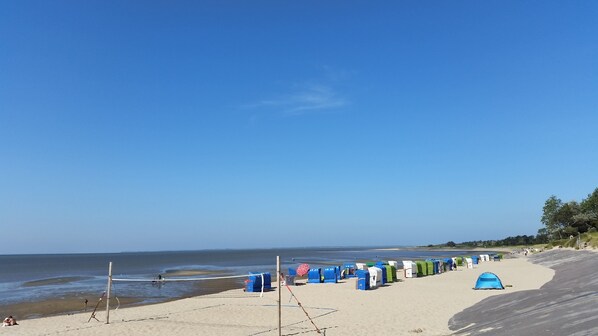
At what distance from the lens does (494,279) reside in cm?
2430

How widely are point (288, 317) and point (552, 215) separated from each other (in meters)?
102

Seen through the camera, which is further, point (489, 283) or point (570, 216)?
point (570, 216)

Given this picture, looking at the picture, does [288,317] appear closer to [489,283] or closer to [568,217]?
[489,283]

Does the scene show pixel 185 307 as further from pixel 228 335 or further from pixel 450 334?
pixel 450 334

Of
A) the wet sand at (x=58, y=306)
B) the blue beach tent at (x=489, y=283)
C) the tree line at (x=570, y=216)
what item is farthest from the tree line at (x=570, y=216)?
the wet sand at (x=58, y=306)

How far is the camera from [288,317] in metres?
16.2

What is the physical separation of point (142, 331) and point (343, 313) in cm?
708

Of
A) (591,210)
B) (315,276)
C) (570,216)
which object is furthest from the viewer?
(570,216)

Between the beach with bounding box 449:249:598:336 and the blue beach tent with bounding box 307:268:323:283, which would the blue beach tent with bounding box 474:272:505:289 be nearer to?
the beach with bounding box 449:249:598:336

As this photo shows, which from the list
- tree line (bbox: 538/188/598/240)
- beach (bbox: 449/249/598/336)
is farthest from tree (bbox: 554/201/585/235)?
beach (bbox: 449/249/598/336)

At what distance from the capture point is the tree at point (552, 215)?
3964 inches

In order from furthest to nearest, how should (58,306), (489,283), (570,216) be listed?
1. (570,216)
2. (58,306)
3. (489,283)

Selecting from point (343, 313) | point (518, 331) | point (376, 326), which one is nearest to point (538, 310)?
point (518, 331)

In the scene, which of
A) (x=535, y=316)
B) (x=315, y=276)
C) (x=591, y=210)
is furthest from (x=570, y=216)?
(x=535, y=316)
